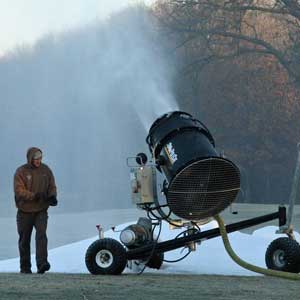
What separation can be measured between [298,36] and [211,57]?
3111 millimetres

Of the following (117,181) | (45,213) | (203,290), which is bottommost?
(203,290)

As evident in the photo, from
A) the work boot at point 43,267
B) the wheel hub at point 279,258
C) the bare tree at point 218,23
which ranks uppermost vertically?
the bare tree at point 218,23

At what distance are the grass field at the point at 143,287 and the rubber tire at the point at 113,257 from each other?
6.1 inches

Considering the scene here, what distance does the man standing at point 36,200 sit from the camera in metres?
11.6

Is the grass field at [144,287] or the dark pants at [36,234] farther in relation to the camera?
the dark pants at [36,234]

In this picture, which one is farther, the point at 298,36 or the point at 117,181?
the point at 117,181

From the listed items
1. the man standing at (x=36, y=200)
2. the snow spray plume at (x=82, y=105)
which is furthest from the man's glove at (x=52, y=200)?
the snow spray plume at (x=82, y=105)

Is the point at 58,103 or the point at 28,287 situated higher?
the point at 58,103

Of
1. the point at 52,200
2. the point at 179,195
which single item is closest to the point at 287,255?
the point at 179,195

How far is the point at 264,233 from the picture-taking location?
1683 centimetres

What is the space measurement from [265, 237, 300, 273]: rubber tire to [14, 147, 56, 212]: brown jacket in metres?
2.65

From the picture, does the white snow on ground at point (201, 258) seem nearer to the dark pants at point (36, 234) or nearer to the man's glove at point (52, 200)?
the dark pants at point (36, 234)

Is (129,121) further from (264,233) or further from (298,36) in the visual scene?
(264,233)

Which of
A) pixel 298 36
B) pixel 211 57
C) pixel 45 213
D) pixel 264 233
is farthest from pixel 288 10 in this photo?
pixel 45 213
